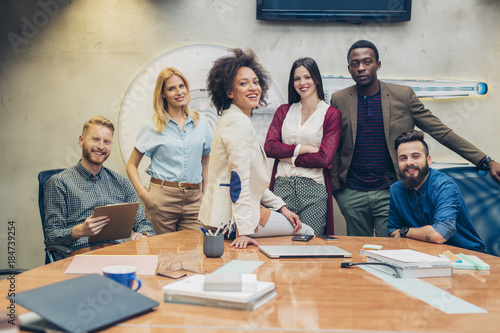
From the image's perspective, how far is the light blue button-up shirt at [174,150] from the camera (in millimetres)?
2723

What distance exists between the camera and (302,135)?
2.62m

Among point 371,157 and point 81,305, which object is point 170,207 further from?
point 81,305

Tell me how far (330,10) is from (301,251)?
234cm

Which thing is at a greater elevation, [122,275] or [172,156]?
[172,156]

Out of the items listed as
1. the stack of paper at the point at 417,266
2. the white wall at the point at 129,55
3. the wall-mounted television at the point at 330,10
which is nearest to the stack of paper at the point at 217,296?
the stack of paper at the point at 417,266

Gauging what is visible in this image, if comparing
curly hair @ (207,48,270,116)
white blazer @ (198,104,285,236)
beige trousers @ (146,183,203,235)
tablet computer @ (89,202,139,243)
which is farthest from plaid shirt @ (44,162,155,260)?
curly hair @ (207,48,270,116)

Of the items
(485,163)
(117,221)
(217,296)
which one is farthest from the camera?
(485,163)

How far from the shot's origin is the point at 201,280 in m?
1.13

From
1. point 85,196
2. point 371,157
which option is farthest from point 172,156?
point 371,157

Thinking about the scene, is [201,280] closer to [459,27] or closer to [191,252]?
[191,252]

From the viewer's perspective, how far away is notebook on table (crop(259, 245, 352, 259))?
1571mm

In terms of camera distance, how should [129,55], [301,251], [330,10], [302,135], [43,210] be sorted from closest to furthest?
[301,251], [43,210], [302,135], [330,10], [129,55]

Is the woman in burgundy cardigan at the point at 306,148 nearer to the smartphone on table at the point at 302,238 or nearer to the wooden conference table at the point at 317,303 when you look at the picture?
the smartphone on table at the point at 302,238

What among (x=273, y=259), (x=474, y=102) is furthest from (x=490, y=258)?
(x=474, y=102)
